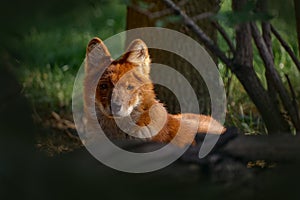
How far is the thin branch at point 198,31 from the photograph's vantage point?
270cm

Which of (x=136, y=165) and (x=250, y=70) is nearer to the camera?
(x=136, y=165)

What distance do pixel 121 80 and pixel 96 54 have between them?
157 mm

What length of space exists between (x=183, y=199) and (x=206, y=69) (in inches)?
49.8

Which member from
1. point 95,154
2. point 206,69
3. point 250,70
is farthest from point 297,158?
point 206,69

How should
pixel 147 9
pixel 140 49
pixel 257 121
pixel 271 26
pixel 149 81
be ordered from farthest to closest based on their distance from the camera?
pixel 257 121 < pixel 271 26 < pixel 147 9 < pixel 149 81 < pixel 140 49

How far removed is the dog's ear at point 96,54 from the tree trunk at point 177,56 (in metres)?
0.41

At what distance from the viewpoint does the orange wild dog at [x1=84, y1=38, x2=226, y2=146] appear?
2.51 m

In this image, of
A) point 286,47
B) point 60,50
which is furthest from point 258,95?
point 60,50

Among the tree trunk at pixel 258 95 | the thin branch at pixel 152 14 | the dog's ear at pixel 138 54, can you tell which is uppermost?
the thin branch at pixel 152 14

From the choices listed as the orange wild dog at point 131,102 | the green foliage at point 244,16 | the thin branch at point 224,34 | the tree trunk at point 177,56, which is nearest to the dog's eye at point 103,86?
the orange wild dog at point 131,102

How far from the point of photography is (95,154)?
1.98 metres

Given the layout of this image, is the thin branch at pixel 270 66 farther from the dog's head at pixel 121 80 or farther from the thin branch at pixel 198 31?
the dog's head at pixel 121 80

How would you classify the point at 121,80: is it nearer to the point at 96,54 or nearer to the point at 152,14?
the point at 96,54

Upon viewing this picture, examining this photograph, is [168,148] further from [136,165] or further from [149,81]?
[149,81]
